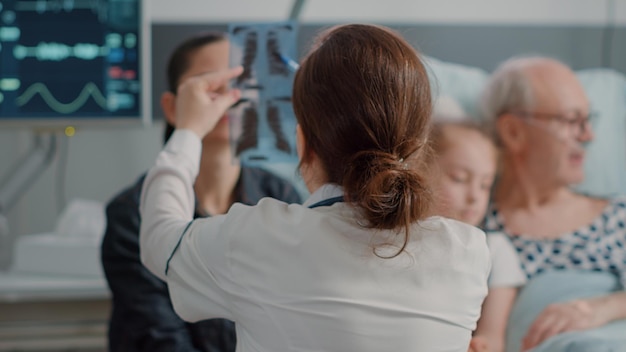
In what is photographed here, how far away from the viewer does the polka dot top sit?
7.15 feet

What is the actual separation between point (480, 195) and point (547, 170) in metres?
0.34

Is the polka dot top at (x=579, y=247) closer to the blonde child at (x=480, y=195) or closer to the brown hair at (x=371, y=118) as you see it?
the blonde child at (x=480, y=195)

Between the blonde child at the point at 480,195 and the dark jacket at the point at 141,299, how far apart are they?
51 centimetres

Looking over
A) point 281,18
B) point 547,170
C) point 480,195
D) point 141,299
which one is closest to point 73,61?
point 281,18

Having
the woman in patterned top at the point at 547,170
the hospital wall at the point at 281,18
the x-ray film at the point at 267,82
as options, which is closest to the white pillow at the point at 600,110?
the woman in patterned top at the point at 547,170

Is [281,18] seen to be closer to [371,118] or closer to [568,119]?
[568,119]

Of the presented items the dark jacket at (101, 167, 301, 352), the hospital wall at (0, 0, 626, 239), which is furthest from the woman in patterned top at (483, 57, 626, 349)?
the dark jacket at (101, 167, 301, 352)

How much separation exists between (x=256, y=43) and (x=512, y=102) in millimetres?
952

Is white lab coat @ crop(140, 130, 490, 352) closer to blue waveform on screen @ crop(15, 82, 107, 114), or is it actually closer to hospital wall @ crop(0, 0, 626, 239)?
blue waveform on screen @ crop(15, 82, 107, 114)

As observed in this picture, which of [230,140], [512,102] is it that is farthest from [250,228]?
[512,102]

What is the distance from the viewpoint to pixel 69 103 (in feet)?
8.05

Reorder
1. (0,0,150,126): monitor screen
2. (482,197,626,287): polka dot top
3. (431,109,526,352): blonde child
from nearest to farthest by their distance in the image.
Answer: (431,109,526,352): blonde child → (482,197,626,287): polka dot top → (0,0,150,126): monitor screen

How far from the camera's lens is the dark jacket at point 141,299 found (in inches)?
66.2

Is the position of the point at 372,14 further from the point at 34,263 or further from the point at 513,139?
the point at 34,263
